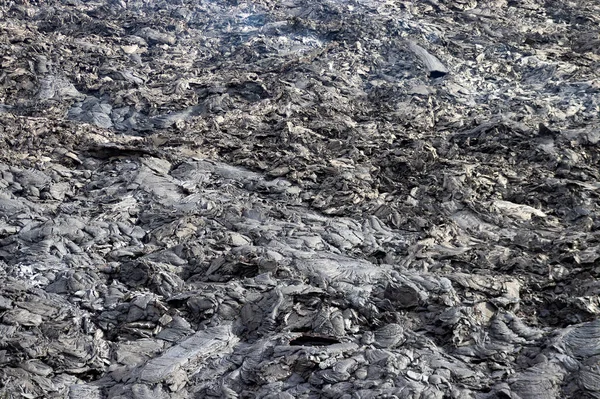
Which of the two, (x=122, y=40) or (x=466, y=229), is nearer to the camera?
(x=466, y=229)

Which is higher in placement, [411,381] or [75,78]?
[411,381]

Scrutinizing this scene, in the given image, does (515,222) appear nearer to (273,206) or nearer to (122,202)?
(273,206)

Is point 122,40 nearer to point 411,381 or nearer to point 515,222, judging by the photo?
point 515,222

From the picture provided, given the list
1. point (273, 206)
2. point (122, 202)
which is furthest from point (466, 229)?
point (122, 202)

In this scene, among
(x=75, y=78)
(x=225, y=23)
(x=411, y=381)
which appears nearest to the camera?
(x=411, y=381)

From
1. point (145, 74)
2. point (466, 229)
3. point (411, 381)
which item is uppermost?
point (411, 381)

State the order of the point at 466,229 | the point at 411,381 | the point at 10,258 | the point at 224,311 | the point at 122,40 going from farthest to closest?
the point at 122,40, the point at 466,229, the point at 10,258, the point at 224,311, the point at 411,381
